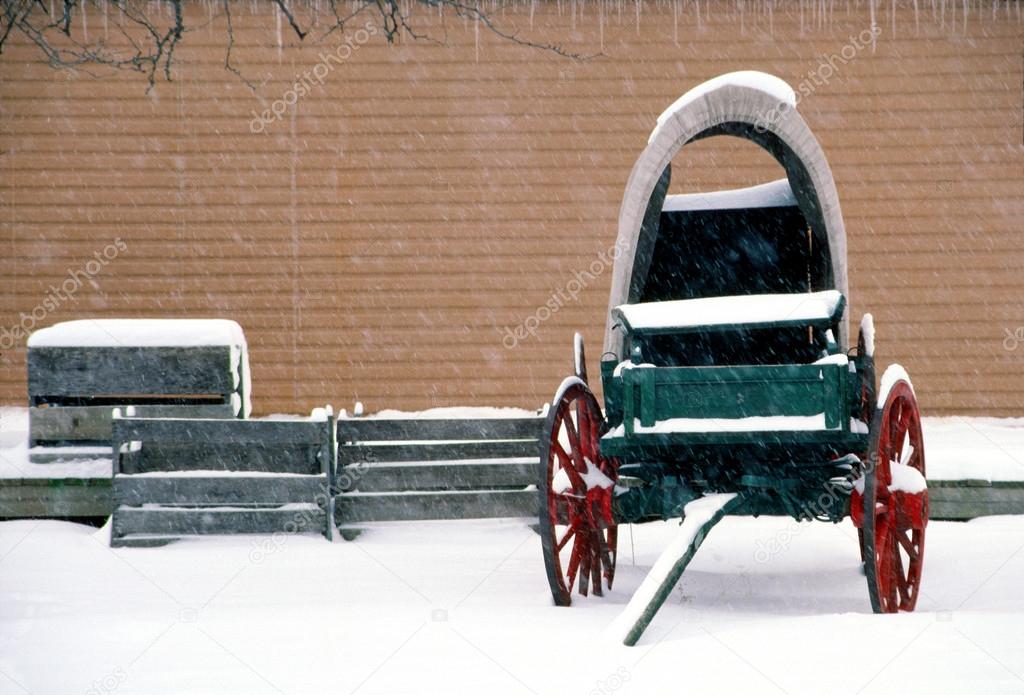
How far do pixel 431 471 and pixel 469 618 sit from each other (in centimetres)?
298

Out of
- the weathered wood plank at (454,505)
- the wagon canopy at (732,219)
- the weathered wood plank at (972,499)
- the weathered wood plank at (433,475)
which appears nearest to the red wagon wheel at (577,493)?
the wagon canopy at (732,219)

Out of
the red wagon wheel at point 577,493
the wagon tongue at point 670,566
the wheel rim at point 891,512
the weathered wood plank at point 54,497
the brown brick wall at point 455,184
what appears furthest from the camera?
the brown brick wall at point 455,184

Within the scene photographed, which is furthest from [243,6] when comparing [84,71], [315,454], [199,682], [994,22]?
[199,682]

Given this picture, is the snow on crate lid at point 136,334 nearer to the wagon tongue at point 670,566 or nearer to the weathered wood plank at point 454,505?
the weathered wood plank at point 454,505

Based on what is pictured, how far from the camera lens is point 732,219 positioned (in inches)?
288

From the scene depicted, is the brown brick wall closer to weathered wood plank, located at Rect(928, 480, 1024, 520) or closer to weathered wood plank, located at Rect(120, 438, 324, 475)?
weathered wood plank, located at Rect(928, 480, 1024, 520)

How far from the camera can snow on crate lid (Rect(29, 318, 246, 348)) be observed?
8.24 m

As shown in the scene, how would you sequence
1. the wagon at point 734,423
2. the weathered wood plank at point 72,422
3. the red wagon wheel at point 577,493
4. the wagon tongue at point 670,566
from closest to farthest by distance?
the wagon tongue at point 670,566, the wagon at point 734,423, the red wagon wheel at point 577,493, the weathered wood plank at point 72,422

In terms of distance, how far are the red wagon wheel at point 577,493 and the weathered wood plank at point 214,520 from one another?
83.8 inches

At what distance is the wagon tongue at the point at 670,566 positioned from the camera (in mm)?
4645

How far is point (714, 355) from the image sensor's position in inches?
278

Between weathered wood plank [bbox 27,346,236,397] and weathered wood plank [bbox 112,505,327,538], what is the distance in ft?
3.47

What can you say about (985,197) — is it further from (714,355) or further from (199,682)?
(199,682)

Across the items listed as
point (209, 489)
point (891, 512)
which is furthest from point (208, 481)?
point (891, 512)
